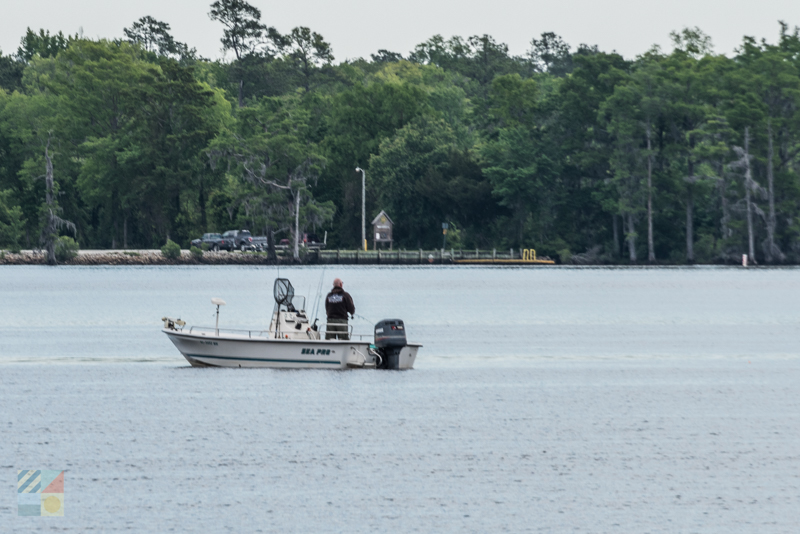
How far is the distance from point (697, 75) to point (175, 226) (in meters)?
57.6

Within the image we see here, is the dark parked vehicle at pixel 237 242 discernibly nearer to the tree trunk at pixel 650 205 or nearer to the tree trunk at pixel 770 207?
the tree trunk at pixel 650 205

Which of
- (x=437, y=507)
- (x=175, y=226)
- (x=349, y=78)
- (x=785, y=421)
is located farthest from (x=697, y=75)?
(x=437, y=507)

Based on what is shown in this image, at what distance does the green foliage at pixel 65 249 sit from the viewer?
11450 cm

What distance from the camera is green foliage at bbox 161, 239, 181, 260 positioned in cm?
11456

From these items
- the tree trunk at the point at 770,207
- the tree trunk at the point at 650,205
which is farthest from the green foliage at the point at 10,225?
the tree trunk at the point at 770,207

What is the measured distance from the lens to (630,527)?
1672cm

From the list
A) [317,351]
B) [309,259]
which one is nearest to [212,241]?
[309,259]

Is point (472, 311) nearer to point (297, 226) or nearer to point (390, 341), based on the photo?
point (390, 341)

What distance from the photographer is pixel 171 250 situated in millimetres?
114562

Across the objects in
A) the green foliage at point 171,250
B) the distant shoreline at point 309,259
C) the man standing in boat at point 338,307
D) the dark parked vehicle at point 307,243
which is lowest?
the man standing in boat at point 338,307

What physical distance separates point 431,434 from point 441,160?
94651 millimetres

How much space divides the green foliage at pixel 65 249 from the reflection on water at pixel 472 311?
2779 mm

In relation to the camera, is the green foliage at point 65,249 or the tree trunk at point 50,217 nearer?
the tree trunk at point 50,217

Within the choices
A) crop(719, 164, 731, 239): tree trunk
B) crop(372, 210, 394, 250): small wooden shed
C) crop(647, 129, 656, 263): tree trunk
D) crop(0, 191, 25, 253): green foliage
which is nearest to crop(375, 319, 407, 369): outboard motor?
crop(647, 129, 656, 263): tree trunk
